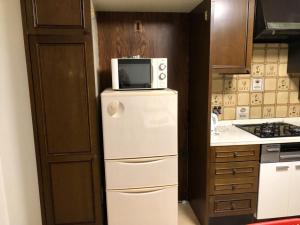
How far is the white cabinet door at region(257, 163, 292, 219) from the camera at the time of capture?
6.49 ft

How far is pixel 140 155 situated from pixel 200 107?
0.70 meters

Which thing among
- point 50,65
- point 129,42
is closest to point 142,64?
point 129,42

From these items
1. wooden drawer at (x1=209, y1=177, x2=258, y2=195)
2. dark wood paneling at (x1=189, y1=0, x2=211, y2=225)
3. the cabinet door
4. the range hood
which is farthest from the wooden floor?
the range hood

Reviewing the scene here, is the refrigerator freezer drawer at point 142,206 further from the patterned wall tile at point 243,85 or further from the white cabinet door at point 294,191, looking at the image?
the patterned wall tile at point 243,85

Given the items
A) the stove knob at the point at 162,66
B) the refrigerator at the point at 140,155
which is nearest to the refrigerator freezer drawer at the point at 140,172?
the refrigerator at the point at 140,155

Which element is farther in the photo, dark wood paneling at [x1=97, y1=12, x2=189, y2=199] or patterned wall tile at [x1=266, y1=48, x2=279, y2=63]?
patterned wall tile at [x1=266, y1=48, x2=279, y2=63]

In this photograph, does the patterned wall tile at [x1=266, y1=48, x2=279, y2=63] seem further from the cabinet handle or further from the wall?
the wall

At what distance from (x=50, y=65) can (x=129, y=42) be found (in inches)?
34.0

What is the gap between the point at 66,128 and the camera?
5.74 ft

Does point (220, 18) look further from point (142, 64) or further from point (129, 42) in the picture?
point (129, 42)

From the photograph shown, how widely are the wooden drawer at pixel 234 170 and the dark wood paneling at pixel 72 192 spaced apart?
104 cm

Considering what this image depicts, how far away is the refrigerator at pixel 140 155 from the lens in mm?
1776

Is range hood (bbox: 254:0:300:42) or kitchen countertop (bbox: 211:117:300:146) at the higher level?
range hood (bbox: 254:0:300:42)

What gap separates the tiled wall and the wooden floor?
1048 millimetres
